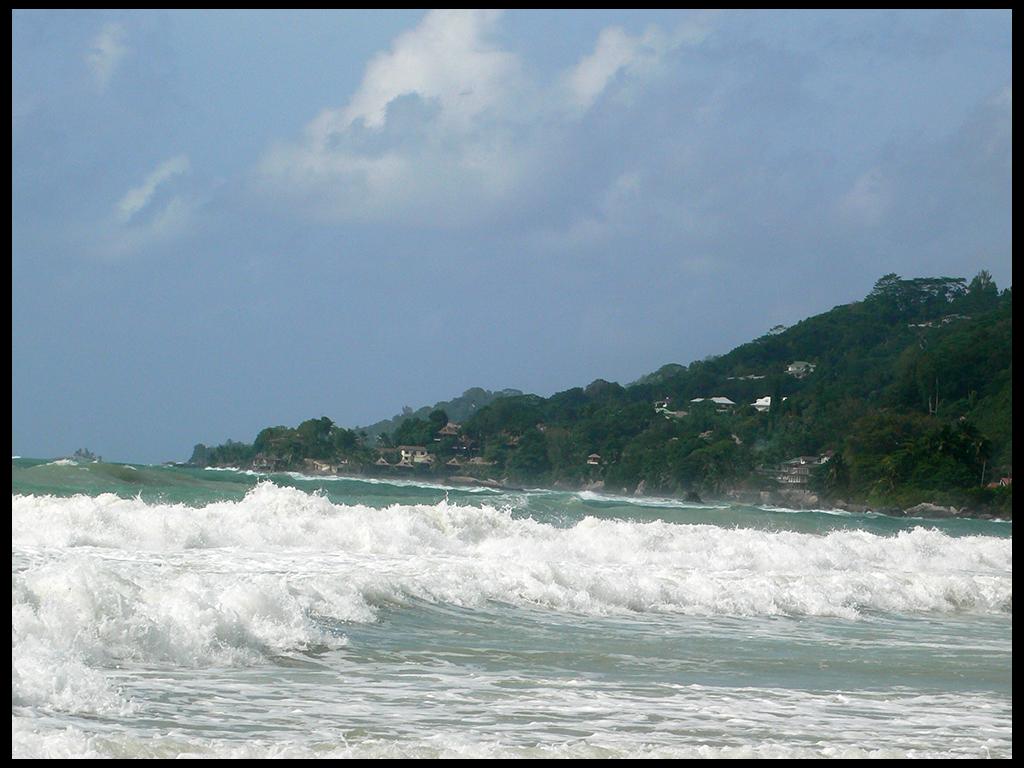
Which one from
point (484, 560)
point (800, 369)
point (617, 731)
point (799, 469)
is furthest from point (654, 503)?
point (617, 731)

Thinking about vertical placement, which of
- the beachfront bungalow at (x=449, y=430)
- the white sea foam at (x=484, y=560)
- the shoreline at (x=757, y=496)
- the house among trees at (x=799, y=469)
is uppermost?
the beachfront bungalow at (x=449, y=430)

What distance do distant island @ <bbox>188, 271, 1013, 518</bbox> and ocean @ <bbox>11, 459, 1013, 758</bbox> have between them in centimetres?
5730


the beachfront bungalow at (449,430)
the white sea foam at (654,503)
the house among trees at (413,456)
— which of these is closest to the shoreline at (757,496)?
the house among trees at (413,456)

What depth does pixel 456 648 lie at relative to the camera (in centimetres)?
1063

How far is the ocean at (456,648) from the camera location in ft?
23.1

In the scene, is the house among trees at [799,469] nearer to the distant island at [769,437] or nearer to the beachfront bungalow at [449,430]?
the distant island at [769,437]

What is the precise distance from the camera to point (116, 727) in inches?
270

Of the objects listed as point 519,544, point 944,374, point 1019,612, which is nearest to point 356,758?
point 1019,612

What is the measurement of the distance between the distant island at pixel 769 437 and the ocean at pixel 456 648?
57.3 meters

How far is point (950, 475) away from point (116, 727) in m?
70.8

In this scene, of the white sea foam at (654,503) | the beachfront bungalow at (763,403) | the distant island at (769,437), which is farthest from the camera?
the beachfront bungalow at (763,403)

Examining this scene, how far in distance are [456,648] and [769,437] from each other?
85227 millimetres

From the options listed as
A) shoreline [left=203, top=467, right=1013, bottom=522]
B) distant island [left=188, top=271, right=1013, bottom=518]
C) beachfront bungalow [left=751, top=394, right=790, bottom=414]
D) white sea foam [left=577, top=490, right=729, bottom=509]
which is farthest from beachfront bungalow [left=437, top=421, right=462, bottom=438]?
beachfront bungalow [left=751, top=394, right=790, bottom=414]

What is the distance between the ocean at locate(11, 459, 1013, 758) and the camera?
703cm
